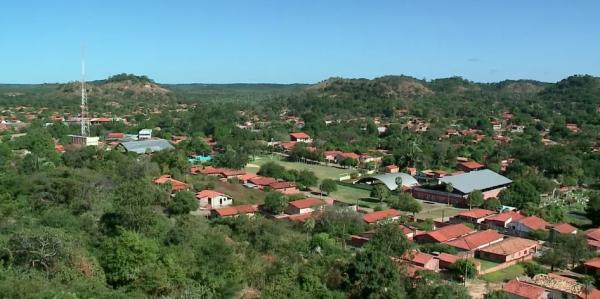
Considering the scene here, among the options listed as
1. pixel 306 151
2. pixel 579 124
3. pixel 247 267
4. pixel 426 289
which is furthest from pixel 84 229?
pixel 579 124

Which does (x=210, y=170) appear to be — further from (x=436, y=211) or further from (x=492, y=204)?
(x=492, y=204)

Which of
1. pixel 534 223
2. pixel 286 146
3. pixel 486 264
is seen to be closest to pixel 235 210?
pixel 486 264

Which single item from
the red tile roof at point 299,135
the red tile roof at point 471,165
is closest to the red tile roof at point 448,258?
the red tile roof at point 471,165

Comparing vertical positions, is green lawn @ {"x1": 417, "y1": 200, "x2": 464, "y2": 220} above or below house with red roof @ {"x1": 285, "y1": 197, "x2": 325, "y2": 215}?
below

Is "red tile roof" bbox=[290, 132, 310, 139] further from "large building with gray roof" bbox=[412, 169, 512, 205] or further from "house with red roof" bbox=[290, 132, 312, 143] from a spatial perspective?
"large building with gray roof" bbox=[412, 169, 512, 205]

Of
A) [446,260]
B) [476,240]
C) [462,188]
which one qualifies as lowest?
[446,260]

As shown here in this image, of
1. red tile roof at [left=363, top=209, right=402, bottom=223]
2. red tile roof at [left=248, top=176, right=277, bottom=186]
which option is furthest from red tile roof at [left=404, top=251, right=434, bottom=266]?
red tile roof at [left=248, top=176, right=277, bottom=186]

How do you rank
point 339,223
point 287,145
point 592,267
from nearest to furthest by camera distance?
point 592,267, point 339,223, point 287,145
